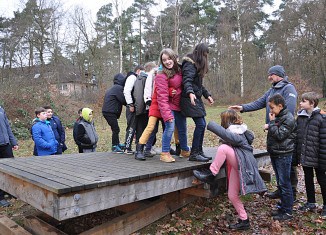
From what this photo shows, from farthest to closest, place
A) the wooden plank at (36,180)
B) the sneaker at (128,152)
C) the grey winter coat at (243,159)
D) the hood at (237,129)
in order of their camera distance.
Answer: the sneaker at (128,152) → the hood at (237,129) → the grey winter coat at (243,159) → the wooden plank at (36,180)

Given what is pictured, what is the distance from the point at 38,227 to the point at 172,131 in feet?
7.56

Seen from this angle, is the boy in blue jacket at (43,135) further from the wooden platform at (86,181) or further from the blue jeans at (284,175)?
the blue jeans at (284,175)

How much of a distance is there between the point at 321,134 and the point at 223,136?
1557mm

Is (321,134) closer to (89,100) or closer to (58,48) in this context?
(89,100)

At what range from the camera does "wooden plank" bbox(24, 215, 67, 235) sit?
12.5 ft

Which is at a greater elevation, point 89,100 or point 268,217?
point 89,100

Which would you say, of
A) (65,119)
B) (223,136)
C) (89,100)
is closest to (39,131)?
(223,136)

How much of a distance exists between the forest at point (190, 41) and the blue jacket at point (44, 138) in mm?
16516

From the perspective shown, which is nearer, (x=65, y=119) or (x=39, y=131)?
(x=39, y=131)

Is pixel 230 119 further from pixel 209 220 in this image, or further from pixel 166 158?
pixel 209 220

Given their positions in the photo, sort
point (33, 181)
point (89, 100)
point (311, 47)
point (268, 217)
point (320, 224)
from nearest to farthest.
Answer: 1. point (33, 181)
2. point (320, 224)
3. point (268, 217)
4. point (89, 100)
5. point (311, 47)

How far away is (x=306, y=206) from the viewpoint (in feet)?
15.6

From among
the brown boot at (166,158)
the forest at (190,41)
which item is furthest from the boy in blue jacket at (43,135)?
the forest at (190,41)

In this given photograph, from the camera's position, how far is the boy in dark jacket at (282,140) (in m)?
4.13
